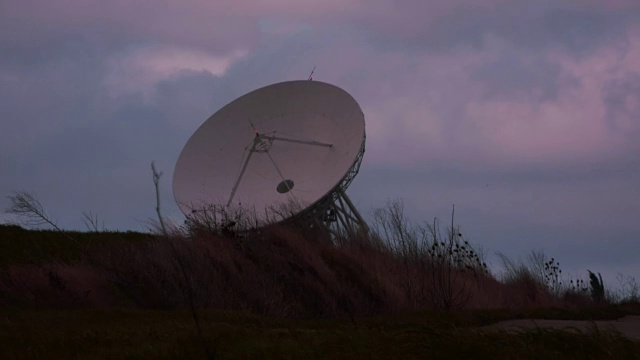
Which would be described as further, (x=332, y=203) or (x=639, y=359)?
(x=332, y=203)

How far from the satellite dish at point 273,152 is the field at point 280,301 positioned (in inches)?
89.4

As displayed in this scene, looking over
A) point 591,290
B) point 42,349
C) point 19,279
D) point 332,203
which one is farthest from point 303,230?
point 42,349

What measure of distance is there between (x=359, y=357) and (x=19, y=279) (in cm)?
1318

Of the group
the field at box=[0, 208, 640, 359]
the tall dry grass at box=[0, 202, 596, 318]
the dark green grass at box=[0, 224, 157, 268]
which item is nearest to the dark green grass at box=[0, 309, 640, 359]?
the field at box=[0, 208, 640, 359]

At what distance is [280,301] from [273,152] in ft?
27.5

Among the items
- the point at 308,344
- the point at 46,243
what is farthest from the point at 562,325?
the point at 46,243

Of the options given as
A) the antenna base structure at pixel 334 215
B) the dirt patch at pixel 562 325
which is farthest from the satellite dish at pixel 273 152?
the dirt patch at pixel 562 325

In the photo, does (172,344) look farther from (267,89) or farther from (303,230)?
(267,89)

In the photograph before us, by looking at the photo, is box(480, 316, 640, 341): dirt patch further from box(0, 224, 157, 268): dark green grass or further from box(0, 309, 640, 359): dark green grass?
box(0, 224, 157, 268): dark green grass

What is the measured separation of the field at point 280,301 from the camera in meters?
9.59

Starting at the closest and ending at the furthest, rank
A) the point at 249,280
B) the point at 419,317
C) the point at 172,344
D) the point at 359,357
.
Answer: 1. the point at 359,357
2. the point at 172,344
3. the point at 419,317
4. the point at 249,280

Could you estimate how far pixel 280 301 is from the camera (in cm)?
1919

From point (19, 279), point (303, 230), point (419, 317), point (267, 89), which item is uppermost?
point (267, 89)

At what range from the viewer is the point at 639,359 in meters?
9.26
